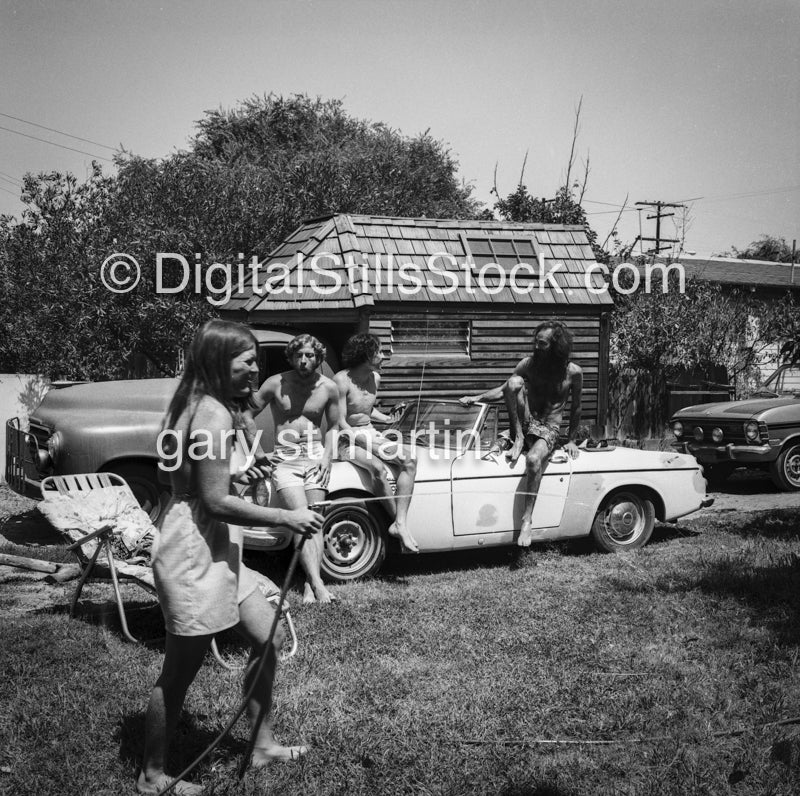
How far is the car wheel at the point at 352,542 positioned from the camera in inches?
259

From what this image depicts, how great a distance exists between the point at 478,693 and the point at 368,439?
2786 mm

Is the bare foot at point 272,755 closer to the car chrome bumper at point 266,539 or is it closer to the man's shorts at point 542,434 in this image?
the car chrome bumper at point 266,539

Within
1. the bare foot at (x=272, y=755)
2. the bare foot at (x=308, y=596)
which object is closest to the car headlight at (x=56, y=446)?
the bare foot at (x=308, y=596)

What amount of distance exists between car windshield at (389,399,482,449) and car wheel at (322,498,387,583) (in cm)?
86

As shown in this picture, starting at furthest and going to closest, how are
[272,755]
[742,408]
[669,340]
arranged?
1. [669,340]
2. [742,408]
3. [272,755]

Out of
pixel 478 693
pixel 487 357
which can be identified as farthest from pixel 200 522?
pixel 487 357

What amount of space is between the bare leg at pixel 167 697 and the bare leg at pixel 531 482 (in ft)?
14.0

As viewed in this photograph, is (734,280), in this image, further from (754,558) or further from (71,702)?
(71,702)

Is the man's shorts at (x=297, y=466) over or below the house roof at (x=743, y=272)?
below

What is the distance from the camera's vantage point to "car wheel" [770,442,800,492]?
11.1 metres

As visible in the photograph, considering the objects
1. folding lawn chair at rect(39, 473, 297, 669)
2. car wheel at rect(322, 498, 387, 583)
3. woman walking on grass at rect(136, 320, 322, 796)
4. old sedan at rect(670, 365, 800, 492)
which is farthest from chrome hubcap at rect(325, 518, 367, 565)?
old sedan at rect(670, 365, 800, 492)

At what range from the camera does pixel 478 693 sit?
4434 millimetres

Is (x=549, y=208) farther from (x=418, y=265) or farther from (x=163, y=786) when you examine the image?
(x=163, y=786)

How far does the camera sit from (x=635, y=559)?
7.27m
